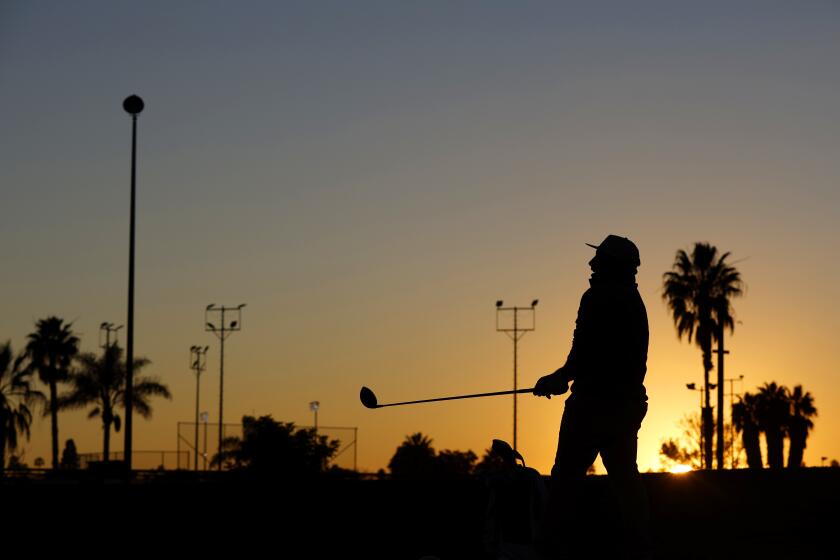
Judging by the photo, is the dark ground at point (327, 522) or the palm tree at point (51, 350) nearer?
the dark ground at point (327, 522)

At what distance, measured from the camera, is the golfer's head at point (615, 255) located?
1014 centimetres

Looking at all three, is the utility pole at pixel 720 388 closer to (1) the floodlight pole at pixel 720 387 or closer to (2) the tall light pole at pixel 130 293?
(1) the floodlight pole at pixel 720 387

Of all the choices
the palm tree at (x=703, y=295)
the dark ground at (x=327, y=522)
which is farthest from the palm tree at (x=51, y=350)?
the dark ground at (x=327, y=522)

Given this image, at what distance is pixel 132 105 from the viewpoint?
44469 mm

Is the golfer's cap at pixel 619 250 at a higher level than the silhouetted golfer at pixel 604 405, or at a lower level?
higher

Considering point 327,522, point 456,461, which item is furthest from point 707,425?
point 456,461

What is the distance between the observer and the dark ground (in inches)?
515

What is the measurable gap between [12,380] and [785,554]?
229 feet

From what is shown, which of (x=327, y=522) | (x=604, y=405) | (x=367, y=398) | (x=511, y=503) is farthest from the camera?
(x=327, y=522)

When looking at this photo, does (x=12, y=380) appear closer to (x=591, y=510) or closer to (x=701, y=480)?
(x=701, y=480)

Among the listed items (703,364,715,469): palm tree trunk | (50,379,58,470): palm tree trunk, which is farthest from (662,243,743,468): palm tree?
(50,379,58,470): palm tree trunk

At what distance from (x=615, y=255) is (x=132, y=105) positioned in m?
36.0

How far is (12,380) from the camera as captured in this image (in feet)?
259

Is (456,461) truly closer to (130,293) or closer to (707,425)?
(707,425)
